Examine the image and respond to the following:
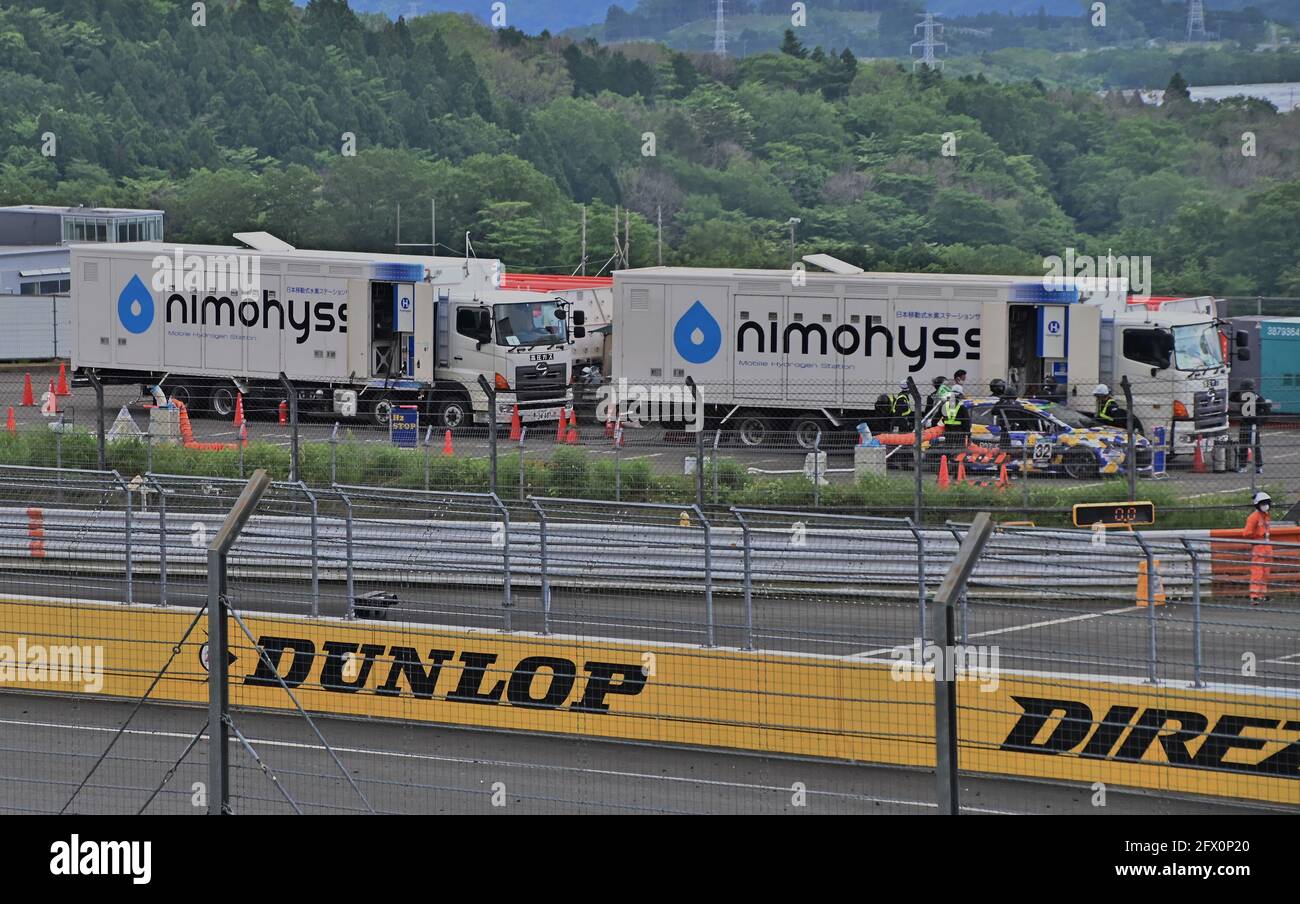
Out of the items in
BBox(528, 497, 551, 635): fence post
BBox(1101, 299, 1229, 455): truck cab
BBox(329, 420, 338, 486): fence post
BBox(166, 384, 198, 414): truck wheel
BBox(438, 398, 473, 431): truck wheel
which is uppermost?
BBox(1101, 299, 1229, 455): truck cab

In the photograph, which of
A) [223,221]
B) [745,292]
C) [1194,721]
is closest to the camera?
[1194,721]

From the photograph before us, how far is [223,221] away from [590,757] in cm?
7047

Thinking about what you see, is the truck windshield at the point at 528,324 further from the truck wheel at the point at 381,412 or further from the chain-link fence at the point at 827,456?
the truck wheel at the point at 381,412

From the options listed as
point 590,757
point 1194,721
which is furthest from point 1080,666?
point 590,757

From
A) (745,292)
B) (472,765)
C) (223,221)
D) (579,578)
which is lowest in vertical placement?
(472,765)

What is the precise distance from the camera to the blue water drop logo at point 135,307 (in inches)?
1440

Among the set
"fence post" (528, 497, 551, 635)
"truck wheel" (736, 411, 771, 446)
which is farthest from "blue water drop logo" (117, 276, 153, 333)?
"fence post" (528, 497, 551, 635)

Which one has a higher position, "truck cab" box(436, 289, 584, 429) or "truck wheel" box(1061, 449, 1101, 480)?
"truck cab" box(436, 289, 584, 429)

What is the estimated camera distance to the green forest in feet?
274

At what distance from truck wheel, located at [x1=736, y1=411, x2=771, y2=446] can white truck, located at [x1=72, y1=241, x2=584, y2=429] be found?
3.31 m

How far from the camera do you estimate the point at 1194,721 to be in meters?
12.2

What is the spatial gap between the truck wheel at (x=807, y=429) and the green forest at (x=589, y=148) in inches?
1778

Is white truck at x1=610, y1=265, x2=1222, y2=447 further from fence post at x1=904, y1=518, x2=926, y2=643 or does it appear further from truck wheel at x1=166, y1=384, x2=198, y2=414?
fence post at x1=904, y1=518, x2=926, y2=643
